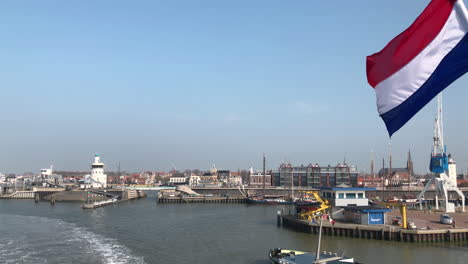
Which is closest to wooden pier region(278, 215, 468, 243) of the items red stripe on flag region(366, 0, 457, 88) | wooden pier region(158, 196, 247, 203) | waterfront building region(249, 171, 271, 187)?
red stripe on flag region(366, 0, 457, 88)

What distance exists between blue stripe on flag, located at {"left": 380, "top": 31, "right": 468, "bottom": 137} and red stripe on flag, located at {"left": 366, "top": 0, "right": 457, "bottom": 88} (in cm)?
57

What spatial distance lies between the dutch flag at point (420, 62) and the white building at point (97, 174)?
355 ft

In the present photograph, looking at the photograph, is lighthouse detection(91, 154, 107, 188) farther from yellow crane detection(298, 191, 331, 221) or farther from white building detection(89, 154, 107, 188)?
yellow crane detection(298, 191, 331, 221)

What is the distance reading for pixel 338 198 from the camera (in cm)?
4312

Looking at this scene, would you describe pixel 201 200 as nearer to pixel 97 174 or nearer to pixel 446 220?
pixel 97 174

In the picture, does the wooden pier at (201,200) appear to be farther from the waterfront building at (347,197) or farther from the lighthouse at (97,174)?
the waterfront building at (347,197)

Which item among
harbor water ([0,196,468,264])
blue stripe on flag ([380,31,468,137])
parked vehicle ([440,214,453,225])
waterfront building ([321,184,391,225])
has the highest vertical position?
blue stripe on flag ([380,31,468,137])

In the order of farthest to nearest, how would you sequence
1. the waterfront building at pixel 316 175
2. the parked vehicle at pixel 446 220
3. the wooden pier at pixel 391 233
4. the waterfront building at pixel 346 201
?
the waterfront building at pixel 316 175, the waterfront building at pixel 346 201, the parked vehicle at pixel 446 220, the wooden pier at pixel 391 233

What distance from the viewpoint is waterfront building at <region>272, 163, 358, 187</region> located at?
118 m

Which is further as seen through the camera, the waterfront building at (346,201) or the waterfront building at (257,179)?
the waterfront building at (257,179)

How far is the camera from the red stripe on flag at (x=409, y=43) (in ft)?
26.0

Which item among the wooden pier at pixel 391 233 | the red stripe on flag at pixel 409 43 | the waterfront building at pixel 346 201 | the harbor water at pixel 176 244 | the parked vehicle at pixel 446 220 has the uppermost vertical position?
the red stripe on flag at pixel 409 43

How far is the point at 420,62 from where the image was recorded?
27.5 feet

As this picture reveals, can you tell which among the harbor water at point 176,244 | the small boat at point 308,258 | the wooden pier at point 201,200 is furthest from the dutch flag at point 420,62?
the wooden pier at point 201,200
